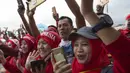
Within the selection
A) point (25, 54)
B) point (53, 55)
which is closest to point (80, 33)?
point (53, 55)

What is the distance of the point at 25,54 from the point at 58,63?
2254 millimetres

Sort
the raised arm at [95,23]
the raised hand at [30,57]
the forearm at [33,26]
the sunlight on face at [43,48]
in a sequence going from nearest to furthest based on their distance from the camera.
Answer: the raised arm at [95,23] < the raised hand at [30,57] < the sunlight on face at [43,48] < the forearm at [33,26]

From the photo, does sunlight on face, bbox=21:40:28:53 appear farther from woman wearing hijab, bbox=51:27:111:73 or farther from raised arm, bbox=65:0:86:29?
woman wearing hijab, bbox=51:27:111:73

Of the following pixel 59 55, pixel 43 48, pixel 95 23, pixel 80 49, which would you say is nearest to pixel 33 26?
pixel 43 48

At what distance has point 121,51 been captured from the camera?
149 cm

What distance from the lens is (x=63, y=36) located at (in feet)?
11.0

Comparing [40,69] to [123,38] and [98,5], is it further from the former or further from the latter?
[98,5]

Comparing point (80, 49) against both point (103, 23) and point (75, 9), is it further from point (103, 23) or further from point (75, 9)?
point (75, 9)

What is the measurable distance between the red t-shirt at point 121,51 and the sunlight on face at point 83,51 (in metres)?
0.56

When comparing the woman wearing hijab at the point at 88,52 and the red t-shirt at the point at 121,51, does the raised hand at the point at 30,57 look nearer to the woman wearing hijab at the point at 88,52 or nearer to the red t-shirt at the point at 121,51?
the woman wearing hijab at the point at 88,52

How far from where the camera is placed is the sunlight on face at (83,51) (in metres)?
2.11

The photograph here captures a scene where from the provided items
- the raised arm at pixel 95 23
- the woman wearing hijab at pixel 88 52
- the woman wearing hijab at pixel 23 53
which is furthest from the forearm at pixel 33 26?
the raised arm at pixel 95 23

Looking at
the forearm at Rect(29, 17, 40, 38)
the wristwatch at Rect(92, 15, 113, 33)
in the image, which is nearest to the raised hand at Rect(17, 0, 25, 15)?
the forearm at Rect(29, 17, 40, 38)

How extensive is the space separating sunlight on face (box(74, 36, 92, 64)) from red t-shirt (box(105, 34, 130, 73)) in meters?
0.56
